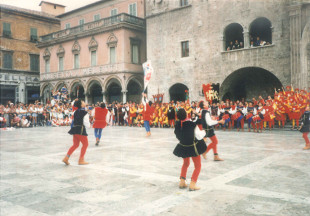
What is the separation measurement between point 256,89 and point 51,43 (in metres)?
25.4

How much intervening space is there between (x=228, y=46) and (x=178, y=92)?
6620mm

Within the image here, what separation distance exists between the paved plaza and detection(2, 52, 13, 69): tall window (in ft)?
109

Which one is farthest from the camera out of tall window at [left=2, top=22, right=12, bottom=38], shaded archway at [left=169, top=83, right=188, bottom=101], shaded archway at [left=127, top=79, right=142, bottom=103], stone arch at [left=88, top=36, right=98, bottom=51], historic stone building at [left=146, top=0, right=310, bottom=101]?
tall window at [left=2, top=22, right=12, bottom=38]

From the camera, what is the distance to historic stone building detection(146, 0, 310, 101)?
2012 cm

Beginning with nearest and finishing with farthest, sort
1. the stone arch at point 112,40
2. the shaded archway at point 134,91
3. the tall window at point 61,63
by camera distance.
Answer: the stone arch at point 112,40
the shaded archway at point 134,91
the tall window at point 61,63

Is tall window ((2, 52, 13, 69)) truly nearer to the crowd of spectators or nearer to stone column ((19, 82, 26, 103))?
stone column ((19, 82, 26, 103))

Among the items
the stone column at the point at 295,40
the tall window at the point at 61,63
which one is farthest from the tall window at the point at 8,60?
the stone column at the point at 295,40

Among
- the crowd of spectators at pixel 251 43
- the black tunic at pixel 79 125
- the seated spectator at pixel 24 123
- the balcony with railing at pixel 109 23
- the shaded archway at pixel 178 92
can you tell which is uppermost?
the balcony with railing at pixel 109 23

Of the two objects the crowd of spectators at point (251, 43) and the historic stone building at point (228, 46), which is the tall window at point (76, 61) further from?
the crowd of spectators at point (251, 43)

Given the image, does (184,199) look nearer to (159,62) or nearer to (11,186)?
(11,186)

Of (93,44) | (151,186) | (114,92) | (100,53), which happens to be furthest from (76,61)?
(151,186)

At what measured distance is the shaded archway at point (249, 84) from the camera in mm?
24578

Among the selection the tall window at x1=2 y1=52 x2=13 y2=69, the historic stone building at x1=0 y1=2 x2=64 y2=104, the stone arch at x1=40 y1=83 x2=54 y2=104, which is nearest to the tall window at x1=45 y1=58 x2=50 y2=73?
the stone arch at x1=40 y1=83 x2=54 y2=104

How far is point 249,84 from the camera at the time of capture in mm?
26156
